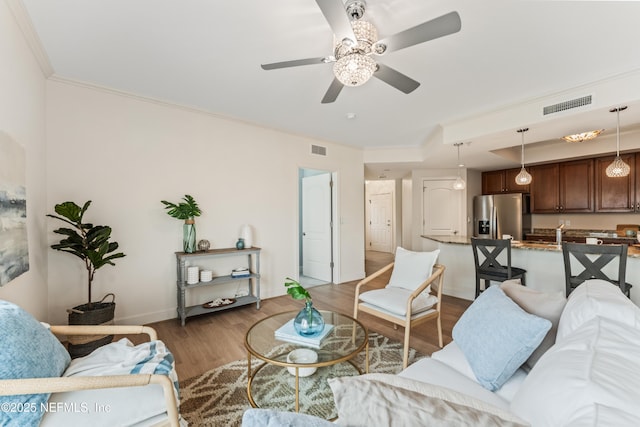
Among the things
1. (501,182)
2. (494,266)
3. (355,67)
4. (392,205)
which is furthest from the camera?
(392,205)

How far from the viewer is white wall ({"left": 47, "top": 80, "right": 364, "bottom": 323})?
8.95ft

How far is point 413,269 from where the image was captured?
2.75m

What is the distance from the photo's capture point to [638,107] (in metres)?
2.60

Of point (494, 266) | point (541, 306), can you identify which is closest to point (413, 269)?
point (494, 266)

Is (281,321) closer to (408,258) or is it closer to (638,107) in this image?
(408,258)

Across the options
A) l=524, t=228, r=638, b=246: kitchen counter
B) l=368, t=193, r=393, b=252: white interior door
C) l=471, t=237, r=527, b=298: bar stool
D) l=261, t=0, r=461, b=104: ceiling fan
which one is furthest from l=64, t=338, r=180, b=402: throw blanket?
l=368, t=193, r=393, b=252: white interior door

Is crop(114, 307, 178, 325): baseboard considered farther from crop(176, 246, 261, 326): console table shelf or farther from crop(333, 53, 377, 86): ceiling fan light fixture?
crop(333, 53, 377, 86): ceiling fan light fixture

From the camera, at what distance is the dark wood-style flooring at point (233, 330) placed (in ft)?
7.91

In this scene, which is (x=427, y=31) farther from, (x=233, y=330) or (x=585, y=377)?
(x=233, y=330)

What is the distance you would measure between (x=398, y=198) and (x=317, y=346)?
691 centimetres

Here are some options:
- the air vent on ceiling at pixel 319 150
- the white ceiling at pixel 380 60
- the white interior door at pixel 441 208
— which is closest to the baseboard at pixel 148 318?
the white ceiling at pixel 380 60

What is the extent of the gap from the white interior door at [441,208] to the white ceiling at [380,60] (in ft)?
7.15

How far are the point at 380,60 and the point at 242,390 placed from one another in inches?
113

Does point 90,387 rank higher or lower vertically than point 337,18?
lower
